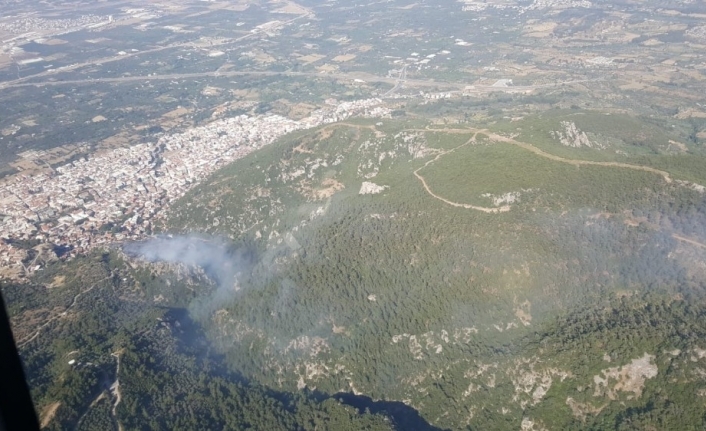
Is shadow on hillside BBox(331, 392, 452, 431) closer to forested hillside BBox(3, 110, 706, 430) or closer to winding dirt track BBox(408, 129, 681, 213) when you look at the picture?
forested hillside BBox(3, 110, 706, 430)

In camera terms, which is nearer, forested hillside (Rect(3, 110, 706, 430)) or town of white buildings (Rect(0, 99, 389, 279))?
forested hillside (Rect(3, 110, 706, 430))

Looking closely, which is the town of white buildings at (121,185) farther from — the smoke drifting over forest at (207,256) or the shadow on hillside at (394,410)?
the shadow on hillside at (394,410)

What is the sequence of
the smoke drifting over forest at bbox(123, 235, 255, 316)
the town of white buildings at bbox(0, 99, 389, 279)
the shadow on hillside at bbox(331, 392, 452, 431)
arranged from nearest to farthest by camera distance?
1. the shadow on hillside at bbox(331, 392, 452, 431)
2. the smoke drifting over forest at bbox(123, 235, 255, 316)
3. the town of white buildings at bbox(0, 99, 389, 279)

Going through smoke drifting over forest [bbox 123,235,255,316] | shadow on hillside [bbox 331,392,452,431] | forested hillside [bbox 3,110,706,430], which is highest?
forested hillside [bbox 3,110,706,430]

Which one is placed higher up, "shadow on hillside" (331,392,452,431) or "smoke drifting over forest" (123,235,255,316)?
"shadow on hillside" (331,392,452,431)

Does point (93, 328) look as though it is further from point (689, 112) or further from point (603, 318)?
point (689, 112)

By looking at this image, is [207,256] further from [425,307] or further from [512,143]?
[512,143]

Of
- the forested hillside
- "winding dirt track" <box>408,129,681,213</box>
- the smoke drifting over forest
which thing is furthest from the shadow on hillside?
"winding dirt track" <box>408,129,681,213</box>

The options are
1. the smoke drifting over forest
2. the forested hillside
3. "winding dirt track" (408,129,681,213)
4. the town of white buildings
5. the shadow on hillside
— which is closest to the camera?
the forested hillside

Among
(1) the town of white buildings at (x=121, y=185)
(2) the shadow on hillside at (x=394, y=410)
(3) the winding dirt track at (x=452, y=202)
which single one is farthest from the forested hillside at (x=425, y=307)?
(1) the town of white buildings at (x=121, y=185)

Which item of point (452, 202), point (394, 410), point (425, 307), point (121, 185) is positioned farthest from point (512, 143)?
point (121, 185)
